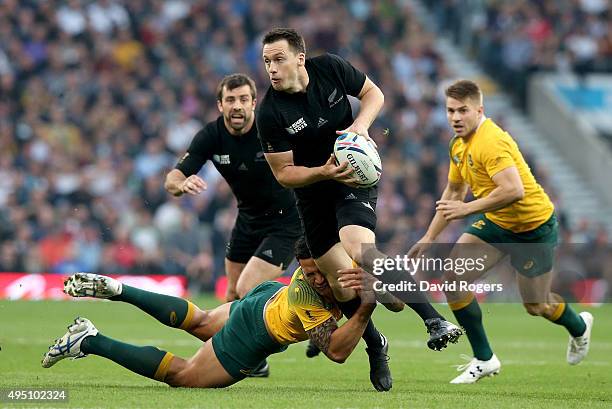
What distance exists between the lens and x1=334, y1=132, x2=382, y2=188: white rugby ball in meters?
8.48

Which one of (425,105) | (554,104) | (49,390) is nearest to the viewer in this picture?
(49,390)

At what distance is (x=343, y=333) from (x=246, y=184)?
3.42 m

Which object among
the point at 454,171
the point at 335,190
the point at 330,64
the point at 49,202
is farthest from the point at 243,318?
the point at 49,202

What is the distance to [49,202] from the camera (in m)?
21.2

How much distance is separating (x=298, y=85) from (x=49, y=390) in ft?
9.44

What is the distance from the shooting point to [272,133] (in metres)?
9.02

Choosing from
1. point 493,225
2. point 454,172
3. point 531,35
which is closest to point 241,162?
point 454,172

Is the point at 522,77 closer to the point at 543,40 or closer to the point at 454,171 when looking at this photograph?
the point at 543,40

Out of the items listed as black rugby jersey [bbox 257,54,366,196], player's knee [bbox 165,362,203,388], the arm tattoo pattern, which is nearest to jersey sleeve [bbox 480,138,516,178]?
black rugby jersey [bbox 257,54,366,196]

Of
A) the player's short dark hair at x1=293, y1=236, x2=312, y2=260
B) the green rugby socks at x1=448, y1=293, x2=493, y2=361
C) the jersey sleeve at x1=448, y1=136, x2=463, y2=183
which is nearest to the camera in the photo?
the player's short dark hair at x1=293, y1=236, x2=312, y2=260

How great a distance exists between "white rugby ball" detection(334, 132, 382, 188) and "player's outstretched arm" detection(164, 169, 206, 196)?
72.8 inches

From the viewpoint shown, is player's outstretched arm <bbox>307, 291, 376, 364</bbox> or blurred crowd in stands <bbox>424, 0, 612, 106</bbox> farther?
blurred crowd in stands <bbox>424, 0, 612, 106</bbox>

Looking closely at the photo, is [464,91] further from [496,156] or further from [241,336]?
[241,336]

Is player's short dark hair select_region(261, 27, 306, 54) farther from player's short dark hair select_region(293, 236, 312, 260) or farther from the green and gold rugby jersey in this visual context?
the green and gold rugby jersey
